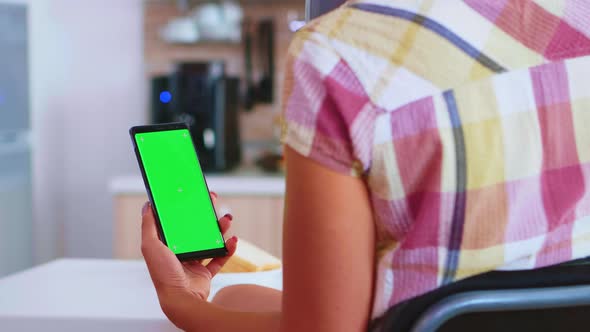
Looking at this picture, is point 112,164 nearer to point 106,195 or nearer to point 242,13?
point 106,195

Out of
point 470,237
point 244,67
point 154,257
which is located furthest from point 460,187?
point 244,67

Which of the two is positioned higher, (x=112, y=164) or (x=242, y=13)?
(x=242, y=13)

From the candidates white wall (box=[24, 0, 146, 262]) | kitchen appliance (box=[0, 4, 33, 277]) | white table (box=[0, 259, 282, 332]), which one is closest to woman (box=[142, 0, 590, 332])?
white table (box=[0, 259, 282, 332])

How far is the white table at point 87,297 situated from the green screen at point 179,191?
0.15m

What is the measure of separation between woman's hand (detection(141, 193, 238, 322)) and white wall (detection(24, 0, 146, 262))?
2.43 meters

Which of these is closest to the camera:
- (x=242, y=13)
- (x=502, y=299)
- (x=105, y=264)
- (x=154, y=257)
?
(x=502, y=299)

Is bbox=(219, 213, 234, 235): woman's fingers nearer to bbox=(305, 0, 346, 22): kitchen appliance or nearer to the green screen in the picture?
the green screen

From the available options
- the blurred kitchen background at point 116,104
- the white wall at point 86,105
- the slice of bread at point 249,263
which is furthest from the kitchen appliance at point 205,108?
the slice of bread at point 249,263

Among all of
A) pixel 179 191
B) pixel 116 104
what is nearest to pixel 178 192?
pixel 179 191

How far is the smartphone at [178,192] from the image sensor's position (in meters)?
0.94

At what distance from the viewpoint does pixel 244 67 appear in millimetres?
3213

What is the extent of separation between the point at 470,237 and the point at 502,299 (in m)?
0.06

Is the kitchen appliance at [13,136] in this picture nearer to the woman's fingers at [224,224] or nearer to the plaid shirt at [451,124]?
the woman's fingers at [224,224]

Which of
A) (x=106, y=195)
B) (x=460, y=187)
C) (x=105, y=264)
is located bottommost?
(x=106, y=195)
